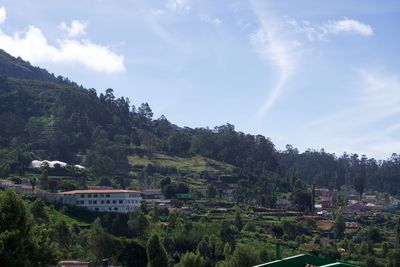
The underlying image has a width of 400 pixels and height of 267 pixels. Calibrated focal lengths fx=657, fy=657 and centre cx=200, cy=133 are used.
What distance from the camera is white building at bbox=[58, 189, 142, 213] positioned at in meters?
76.3

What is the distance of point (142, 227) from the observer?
6144 cm

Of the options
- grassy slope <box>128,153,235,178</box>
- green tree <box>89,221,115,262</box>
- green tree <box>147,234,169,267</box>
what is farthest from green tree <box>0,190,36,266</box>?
grassy slope <box>128,153,235,178</box>

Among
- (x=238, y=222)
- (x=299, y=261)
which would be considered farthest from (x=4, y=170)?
(x=299, y=261)

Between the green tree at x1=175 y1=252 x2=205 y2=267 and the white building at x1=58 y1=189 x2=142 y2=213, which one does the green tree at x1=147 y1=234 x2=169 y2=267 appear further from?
the white building at x1=58 y1=189 x2=142 y2=213

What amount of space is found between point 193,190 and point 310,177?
6813 centimetres

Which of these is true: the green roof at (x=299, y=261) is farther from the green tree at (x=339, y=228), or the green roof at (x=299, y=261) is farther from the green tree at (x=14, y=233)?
the green tree at (x=339, y=228)

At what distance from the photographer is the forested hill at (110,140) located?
355 ft

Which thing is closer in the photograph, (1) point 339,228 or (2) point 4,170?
(1) point 339,228

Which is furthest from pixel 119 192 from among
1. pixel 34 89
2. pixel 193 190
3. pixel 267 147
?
pixel 34 89

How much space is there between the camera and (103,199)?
7719 centimetres

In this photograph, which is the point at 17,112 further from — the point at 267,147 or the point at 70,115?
the point at 267,147

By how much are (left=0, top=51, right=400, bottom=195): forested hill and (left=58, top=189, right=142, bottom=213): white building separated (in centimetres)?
1660

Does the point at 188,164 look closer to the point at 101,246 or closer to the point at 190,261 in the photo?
the point at 101,246

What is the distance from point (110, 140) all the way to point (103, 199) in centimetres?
4521
